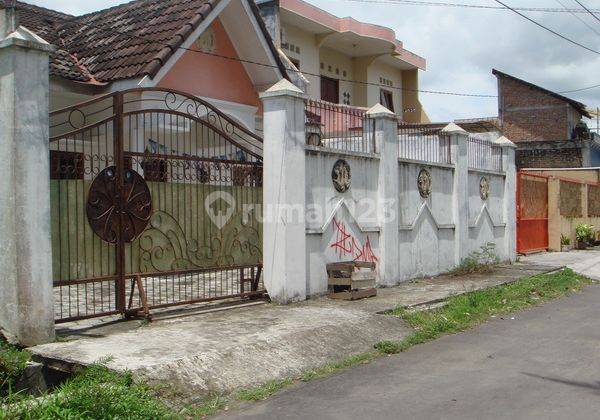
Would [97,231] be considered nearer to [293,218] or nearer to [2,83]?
[2,83]

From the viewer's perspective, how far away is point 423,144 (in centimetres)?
1265

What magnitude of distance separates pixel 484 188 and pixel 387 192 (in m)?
4.64

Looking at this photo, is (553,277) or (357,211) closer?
(357,211)

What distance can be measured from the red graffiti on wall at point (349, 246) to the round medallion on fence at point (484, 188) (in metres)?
4.86

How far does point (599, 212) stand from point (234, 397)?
867 inches

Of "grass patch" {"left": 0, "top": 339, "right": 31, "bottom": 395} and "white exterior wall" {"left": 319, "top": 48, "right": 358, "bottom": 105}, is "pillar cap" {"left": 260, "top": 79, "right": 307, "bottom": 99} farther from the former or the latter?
"white exterior wall" {"left": 319, "top": 48, "right": 358, "bottom": 105}

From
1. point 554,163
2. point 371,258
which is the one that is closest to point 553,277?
point 371,258

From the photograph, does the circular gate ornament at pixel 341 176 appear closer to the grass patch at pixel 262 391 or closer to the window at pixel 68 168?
the window at pixel 68 168

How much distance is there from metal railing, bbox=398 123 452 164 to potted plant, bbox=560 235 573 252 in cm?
827

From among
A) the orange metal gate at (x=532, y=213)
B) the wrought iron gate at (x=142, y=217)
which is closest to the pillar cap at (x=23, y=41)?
the wrought iron gate at (x=142, y=217)

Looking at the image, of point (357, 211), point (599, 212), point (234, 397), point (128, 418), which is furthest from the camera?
point (599, 212)

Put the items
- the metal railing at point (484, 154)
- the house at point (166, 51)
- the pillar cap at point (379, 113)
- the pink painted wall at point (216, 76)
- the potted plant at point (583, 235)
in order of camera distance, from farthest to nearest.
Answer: the potted plant at point (583, 235) → the metal railing at point (484, 154) → the pink painted wall at point (216, 76) → the house at point (166, 51) → the pillar cap at point (379, 113)

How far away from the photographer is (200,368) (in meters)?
5.57

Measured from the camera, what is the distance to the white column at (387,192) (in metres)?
10.8
